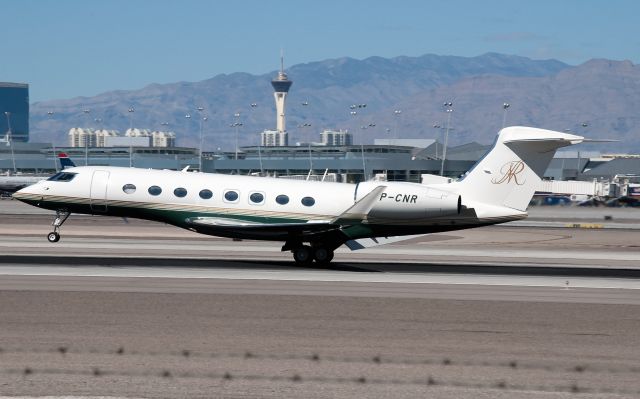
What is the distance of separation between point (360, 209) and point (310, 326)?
473 inches

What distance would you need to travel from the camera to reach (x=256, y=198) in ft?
110

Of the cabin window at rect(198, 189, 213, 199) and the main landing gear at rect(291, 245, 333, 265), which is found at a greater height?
the cabin window at rect(198, 189, 213, 199)

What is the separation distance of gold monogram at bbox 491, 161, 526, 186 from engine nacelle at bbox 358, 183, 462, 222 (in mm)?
1638

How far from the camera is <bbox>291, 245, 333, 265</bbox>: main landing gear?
1313 inches

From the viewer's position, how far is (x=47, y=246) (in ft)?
127

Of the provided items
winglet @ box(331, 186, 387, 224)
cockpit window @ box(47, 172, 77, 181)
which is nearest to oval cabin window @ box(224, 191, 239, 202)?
winglet @ box(331, 186, 387, 224)

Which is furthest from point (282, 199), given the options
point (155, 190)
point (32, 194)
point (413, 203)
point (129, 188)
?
point (32, 194)

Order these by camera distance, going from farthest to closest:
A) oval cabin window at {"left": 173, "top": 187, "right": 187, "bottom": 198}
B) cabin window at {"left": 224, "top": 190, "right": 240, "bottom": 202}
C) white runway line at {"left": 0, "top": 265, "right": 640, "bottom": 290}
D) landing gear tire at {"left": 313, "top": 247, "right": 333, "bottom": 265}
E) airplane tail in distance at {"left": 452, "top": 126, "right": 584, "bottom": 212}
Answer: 1. oval cabin window at {"left": 173, "top": 187, "right": 187, "bottom": 198}
2. cabin window at {"left": 224, "top": 190, "right": 240, "bottom": 202}
3. landing gear tire at {"left": 313, "top": 247, "right": 333, "bottom": 265}
4. airplane tail in distance at {"left": 452, "top": 126, "right": 584, "bottom": 212}
5. white runway line at {"left": 0, "top": 265, "right": 640, "bottom": 290}

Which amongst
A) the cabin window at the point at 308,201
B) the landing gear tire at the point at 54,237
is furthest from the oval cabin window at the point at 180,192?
the landing gear tire at the point at 54,237

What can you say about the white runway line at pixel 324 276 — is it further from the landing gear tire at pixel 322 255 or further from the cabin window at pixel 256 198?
the cabin window at pixel 256 198

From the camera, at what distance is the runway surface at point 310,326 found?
1545cm

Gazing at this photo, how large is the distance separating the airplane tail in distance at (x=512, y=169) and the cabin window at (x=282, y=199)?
19.1 ft

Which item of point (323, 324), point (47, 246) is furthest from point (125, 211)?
point (323, 324)

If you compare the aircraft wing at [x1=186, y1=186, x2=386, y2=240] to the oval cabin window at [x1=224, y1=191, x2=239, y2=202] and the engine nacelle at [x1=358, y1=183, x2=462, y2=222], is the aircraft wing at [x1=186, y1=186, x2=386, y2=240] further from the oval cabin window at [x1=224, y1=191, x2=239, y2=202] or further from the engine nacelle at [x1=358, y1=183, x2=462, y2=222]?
the oval cabin window at [x1=224, y1=191, x2=239, y2=202]
